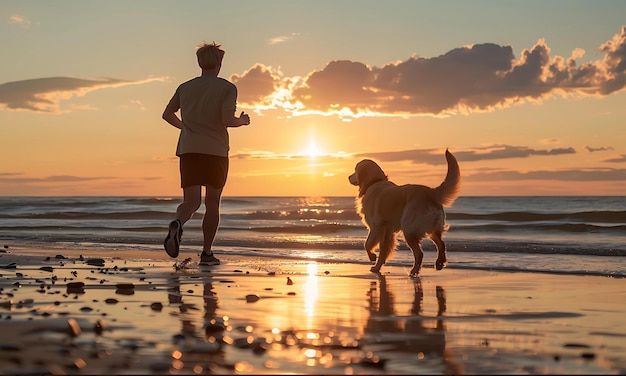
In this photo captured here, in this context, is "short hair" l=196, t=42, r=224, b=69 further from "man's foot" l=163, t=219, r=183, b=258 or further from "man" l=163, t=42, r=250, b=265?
"man's foot" l=163, t=219, r=183, b=258

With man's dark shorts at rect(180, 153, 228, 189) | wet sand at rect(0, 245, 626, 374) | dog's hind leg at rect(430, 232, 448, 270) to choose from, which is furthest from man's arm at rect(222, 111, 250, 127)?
dog's hind leg at rect(430, 232, 448, 270)

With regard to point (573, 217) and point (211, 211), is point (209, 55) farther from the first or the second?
point (573, 217)

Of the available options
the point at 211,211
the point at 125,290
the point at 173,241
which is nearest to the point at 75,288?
the point at 125,290

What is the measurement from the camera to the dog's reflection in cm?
341

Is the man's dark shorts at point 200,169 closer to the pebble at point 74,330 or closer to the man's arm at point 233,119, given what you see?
the man's arm at point 233,119

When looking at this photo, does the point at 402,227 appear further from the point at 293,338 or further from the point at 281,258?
the point at 293,338

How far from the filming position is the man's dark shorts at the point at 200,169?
7.46 metres

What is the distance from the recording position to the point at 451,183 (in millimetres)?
7691

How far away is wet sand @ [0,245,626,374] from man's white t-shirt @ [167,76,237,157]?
1275 mm

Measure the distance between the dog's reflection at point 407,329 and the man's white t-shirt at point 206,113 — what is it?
275 cm

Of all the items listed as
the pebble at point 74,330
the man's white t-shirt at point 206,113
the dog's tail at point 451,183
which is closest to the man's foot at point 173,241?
the man's white t-shirt at point 206,113

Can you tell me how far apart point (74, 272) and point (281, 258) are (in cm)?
337

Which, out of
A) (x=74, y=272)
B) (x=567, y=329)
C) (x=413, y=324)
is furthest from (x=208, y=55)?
(x=567, y=329)

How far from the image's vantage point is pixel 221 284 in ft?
20.0
